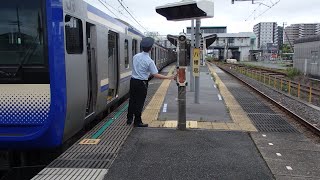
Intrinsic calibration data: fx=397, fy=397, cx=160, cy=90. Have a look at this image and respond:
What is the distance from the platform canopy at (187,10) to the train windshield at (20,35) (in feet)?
14.2

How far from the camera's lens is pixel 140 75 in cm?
798

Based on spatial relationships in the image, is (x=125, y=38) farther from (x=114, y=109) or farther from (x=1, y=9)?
(x=1, y=9)

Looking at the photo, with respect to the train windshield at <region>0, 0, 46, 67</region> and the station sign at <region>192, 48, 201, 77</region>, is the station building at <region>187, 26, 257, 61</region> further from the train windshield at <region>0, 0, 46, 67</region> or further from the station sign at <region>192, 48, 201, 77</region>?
the train windshield at <region>0, 0, 46, 67</region>

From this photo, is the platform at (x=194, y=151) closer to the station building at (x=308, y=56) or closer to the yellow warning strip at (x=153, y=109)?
the yellow warning strip at (x=153, y=109)

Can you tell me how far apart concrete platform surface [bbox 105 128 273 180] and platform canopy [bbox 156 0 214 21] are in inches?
124

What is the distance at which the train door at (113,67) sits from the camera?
396 inches

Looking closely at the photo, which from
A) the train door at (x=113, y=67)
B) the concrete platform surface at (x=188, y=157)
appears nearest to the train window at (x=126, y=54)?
the train door at (x=113, y=67)

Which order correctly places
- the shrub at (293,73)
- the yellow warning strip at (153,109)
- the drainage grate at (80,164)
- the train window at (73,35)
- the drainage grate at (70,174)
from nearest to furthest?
the drainage grate at (70,174), the drainage grate at (80,164), the train window at (73,35), the yellow warning strip at (153,109), the shrub at (293,73)

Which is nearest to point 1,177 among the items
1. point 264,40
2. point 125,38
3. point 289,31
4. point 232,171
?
point 232,171

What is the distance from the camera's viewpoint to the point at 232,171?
17.2 feet

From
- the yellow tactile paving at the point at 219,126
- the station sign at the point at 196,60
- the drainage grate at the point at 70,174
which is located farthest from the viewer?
the station sign at the point at 196,60

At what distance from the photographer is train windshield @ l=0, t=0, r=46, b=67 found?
17.9 ft

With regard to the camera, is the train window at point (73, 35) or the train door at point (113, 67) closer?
the train window at point (73, 35)

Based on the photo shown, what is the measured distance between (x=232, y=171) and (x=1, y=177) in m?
3.53
